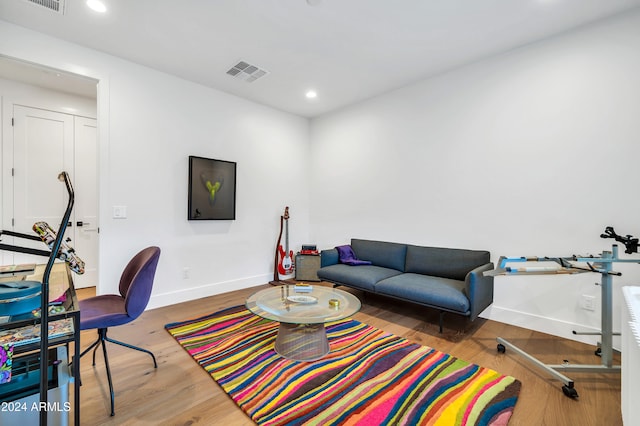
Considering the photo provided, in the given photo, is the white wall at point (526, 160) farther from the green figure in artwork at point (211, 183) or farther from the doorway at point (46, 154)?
the doorway at point (46, 154)

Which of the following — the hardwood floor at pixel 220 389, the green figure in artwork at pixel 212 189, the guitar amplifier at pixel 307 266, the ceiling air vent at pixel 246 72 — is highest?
the ceiling air vent at pixel 246 72

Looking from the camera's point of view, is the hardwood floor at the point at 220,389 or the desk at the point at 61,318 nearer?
the desk at the point at 61,318

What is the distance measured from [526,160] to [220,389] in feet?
11.0

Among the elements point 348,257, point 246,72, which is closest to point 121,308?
point 348,257

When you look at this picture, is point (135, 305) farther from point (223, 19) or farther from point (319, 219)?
point (319, 219)

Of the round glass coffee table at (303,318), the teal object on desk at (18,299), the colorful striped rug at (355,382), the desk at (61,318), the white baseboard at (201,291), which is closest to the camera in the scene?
the desk at (61,318)

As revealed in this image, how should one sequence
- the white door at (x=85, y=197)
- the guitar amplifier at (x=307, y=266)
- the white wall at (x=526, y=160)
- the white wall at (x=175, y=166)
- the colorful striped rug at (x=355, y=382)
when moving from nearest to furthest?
the colorful striped rug at (x=355, y=382) → the white wall at (x=526, y=160) → the white wall at (x=175, y=166) → the white door at (x=85, y=197) → the guitar amplifier at (x=307, y=266)

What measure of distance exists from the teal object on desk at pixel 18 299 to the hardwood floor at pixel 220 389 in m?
0.87

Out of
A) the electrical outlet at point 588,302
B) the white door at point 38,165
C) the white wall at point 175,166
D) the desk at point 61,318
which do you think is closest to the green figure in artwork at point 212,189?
the white wall at point 175,166

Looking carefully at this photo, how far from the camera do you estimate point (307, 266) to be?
176 inches

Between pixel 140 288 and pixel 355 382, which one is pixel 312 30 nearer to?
pixel 140 288

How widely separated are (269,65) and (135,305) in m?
2.76

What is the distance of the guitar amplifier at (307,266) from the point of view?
14.7 feet

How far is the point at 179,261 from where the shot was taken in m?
3.58
